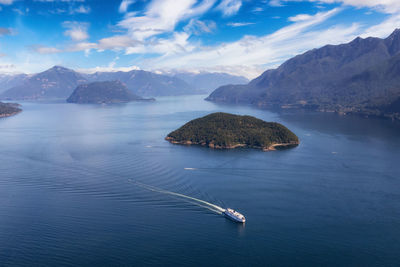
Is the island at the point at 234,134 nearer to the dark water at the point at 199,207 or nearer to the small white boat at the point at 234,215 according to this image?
the dark water at the point at 199,207

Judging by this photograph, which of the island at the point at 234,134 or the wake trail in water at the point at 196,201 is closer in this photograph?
the wake trail in water at the point at 196,201

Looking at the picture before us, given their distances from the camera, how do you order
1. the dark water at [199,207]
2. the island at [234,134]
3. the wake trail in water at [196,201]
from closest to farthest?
the dark water at [199,207] < the wake trail in water at [196,201] < the island at [234,134]

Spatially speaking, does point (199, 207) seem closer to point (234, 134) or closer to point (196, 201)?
point (196, 201)

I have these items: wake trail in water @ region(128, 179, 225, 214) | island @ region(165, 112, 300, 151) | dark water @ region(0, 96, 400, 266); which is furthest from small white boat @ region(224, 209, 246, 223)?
island @ region(165, 112, 300, 151)

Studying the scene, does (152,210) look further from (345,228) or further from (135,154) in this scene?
(135,154)

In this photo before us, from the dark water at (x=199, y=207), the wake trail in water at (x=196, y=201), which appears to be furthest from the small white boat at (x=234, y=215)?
the wake trail in water at (x=196, y=201)

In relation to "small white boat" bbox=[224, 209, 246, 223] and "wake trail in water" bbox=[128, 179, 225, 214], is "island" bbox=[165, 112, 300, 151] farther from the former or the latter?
"small white boat" bbox=[224, 209, 246, 223]

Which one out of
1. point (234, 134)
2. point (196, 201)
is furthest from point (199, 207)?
point (234, 134)
